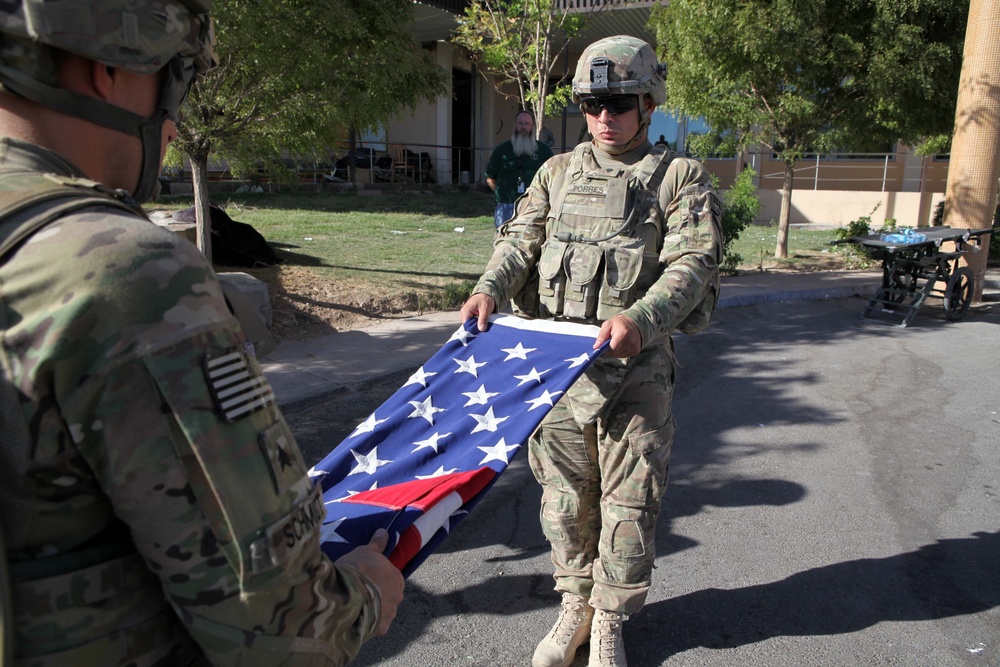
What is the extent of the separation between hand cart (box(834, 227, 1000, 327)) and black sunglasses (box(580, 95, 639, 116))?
7.05 metres

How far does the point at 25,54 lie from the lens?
98cm

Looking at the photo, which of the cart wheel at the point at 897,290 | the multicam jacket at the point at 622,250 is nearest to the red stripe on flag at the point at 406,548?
the multicam jacket at the point at 622,250

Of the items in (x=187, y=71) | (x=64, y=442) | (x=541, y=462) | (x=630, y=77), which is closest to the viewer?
(x=64, y=442)

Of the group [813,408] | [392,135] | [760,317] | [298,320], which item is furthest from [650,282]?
[392,135]

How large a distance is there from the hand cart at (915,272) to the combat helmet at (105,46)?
8908 mm

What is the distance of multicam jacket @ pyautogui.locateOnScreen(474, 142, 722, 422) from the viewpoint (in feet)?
8.57

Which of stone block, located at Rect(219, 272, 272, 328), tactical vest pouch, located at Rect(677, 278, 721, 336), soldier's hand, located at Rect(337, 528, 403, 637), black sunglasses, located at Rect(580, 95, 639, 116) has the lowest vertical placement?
stone block, located at Rect(219, 272, 272, 328)

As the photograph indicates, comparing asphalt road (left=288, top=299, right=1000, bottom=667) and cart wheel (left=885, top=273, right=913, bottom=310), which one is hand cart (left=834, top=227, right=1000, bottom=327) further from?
asphalt road (left=288, top=299, right=1000, bottom=667)

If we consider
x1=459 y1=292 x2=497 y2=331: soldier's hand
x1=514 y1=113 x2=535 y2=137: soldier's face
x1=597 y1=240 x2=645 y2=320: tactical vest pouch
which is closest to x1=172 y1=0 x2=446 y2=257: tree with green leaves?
x1=514 y1=113 x2=535 y2=137: soldier's face

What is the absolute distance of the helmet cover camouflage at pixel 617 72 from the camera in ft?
8.71

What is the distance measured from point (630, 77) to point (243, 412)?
2104mm

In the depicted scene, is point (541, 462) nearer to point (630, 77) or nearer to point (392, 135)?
point (630, 77)

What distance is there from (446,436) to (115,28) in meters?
1.47

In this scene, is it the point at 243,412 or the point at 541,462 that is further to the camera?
the point at 541,462
